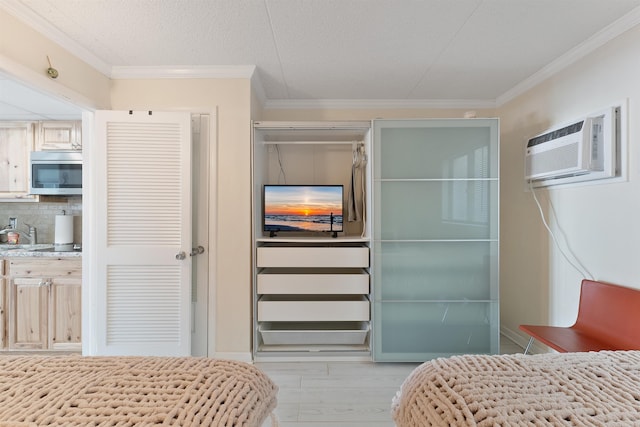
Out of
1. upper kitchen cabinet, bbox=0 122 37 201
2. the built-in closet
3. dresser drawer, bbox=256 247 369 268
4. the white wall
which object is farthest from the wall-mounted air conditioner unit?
upper kitchen cabinet, bbox=0 122 37 201

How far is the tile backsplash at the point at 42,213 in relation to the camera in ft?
10.8

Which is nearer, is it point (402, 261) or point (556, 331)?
point (556, 331)

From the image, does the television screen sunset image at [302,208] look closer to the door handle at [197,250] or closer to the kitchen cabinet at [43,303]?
the door handle at [197,250]

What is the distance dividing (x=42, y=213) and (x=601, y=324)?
4.88m

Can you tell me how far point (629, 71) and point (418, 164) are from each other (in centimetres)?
131

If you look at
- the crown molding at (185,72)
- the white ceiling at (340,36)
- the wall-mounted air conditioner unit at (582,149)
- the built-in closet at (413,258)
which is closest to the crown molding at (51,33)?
the white ceiling at (340,36)

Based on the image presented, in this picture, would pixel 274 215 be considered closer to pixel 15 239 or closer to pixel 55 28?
pixel 55 28

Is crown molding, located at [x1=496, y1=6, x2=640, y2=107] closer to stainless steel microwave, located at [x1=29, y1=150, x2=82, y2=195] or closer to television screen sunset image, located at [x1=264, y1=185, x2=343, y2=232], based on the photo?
television screen sunset image, located at [x1=264, y1=185, x2=343, y2=232]

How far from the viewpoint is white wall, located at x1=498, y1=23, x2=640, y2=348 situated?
1860 millimetres

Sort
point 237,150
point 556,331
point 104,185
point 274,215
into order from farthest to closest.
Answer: point 274,215, point 237,150, point 104,185, point 556,331

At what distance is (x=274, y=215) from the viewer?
2.77 m

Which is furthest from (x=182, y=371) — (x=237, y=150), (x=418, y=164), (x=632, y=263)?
(x=632, y=263)

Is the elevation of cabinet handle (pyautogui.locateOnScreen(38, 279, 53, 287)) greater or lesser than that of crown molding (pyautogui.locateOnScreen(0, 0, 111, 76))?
lesser

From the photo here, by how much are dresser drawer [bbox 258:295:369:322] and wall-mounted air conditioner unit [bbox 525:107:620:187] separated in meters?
1.69
